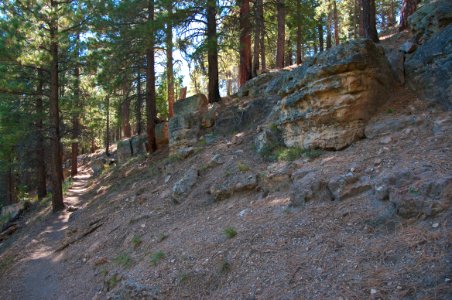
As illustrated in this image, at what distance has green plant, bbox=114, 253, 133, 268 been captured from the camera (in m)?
6.62

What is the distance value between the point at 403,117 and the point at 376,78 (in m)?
1.12

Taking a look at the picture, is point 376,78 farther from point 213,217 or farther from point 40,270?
point 40,270

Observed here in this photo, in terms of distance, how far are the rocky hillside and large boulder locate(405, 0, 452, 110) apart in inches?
1.1

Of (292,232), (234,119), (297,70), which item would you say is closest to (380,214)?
(292,232)

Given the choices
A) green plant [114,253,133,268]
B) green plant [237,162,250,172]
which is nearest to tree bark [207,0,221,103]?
green plant [237,162,250,172]

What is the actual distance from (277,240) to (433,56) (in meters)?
5.14

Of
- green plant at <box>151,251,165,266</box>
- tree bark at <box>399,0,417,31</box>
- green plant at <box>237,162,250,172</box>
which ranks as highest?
tree bark at <box>399,0,417,31</box>

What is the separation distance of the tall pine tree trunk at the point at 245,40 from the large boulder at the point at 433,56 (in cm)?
612

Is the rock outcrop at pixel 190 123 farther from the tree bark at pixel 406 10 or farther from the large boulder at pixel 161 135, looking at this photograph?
the tree bark at pixel 406 10

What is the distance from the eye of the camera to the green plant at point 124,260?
6617mm

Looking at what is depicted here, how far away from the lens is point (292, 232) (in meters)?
4.93

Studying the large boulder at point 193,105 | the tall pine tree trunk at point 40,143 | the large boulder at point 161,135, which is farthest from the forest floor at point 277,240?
the tall pine tree trunk at point 40,143

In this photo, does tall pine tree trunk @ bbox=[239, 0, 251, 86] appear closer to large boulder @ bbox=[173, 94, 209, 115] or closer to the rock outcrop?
large boulder @ bbox=[173, 94, 209, 115]

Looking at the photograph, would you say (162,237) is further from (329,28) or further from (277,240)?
(329,28)
